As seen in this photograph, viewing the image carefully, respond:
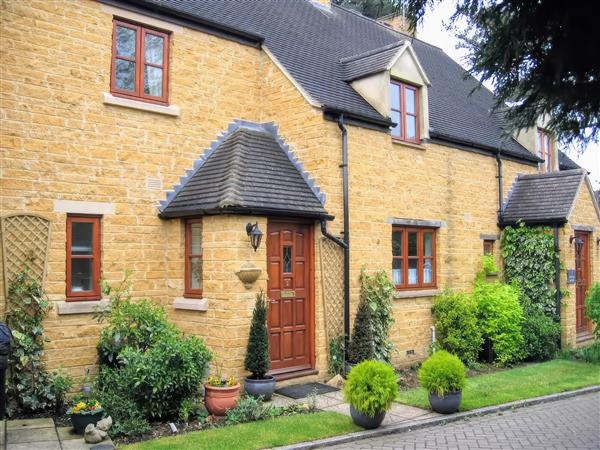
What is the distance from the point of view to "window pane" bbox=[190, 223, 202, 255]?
10797 mm

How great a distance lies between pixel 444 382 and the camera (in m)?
9.03

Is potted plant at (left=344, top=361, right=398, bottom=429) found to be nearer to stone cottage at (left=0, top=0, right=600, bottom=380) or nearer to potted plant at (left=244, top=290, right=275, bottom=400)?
potted plant at (left=244, top=290, right=275, bottom=400)

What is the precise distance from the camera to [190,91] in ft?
37.7

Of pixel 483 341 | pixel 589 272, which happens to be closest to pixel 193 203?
pixel 483 341

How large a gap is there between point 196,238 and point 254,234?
1.48 m

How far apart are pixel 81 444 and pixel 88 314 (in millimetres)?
2840

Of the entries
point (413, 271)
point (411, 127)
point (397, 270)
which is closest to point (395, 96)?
point (411, 127)

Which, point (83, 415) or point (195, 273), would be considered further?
point (195, 273)

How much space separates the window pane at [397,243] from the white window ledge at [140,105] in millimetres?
5648

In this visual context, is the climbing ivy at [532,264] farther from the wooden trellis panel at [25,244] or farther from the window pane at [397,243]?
the wooden trellis panel at [25,244]

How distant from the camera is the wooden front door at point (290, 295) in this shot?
35.9ft

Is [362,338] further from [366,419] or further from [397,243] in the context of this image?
[366,419]

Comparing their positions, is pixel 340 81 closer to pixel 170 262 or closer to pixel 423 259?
pixel 423 259

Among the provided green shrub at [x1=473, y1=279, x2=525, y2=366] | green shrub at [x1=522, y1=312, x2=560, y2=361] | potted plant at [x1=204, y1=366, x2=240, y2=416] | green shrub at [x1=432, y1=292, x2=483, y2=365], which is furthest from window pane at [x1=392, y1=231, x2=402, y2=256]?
potted plant at [x1=204, y1=366, x2=240, y2=416]
